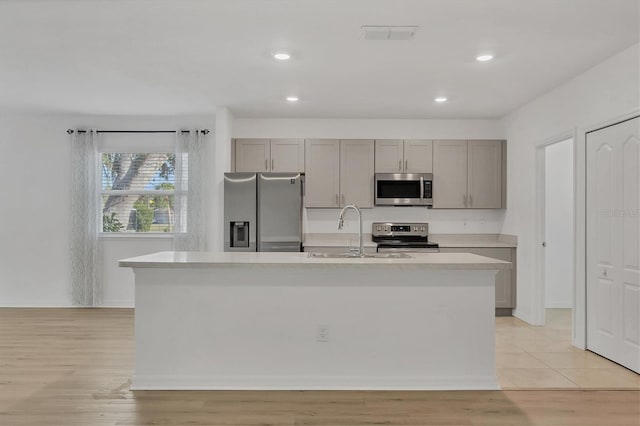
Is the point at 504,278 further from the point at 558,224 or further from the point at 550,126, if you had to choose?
the point at 550,126

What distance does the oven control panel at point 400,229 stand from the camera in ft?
19.1

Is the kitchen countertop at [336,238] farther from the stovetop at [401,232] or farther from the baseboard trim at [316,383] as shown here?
the baseboard trim at [316,383]

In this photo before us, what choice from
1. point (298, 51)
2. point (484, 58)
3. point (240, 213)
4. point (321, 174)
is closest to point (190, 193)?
point (240, 213)

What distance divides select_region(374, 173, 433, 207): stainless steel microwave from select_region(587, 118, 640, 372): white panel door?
1966 millimetres

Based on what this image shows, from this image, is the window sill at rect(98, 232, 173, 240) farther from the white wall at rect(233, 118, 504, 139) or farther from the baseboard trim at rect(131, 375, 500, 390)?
the baseboard trim at rect(131, 375, 500, 390)

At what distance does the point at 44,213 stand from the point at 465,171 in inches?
219

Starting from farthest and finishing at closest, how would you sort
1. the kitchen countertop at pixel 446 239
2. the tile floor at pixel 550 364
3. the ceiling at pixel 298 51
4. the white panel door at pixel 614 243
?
the kitchen countertop at pixel 446 239, the white panel door at pixel 614 243, the tile floor at pixel 550 364, the ceiling at pixel 298 51

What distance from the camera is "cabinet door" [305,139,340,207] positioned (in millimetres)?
5641

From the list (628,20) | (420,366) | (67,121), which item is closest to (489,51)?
(628,20)

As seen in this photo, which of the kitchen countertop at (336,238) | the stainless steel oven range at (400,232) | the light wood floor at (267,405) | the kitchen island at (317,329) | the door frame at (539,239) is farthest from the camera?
the stainless steel oven range at (400,232)

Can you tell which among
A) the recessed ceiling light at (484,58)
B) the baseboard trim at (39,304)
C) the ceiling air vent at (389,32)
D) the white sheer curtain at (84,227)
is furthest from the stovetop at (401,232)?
the baseboard trim at (39,304)

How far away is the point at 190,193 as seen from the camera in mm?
5859

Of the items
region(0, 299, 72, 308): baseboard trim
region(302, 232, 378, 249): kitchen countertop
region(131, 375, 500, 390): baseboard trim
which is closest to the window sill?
region(0, 299, 72, 308): baseboard trim

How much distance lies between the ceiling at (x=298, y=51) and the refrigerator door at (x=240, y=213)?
36.2 inches
